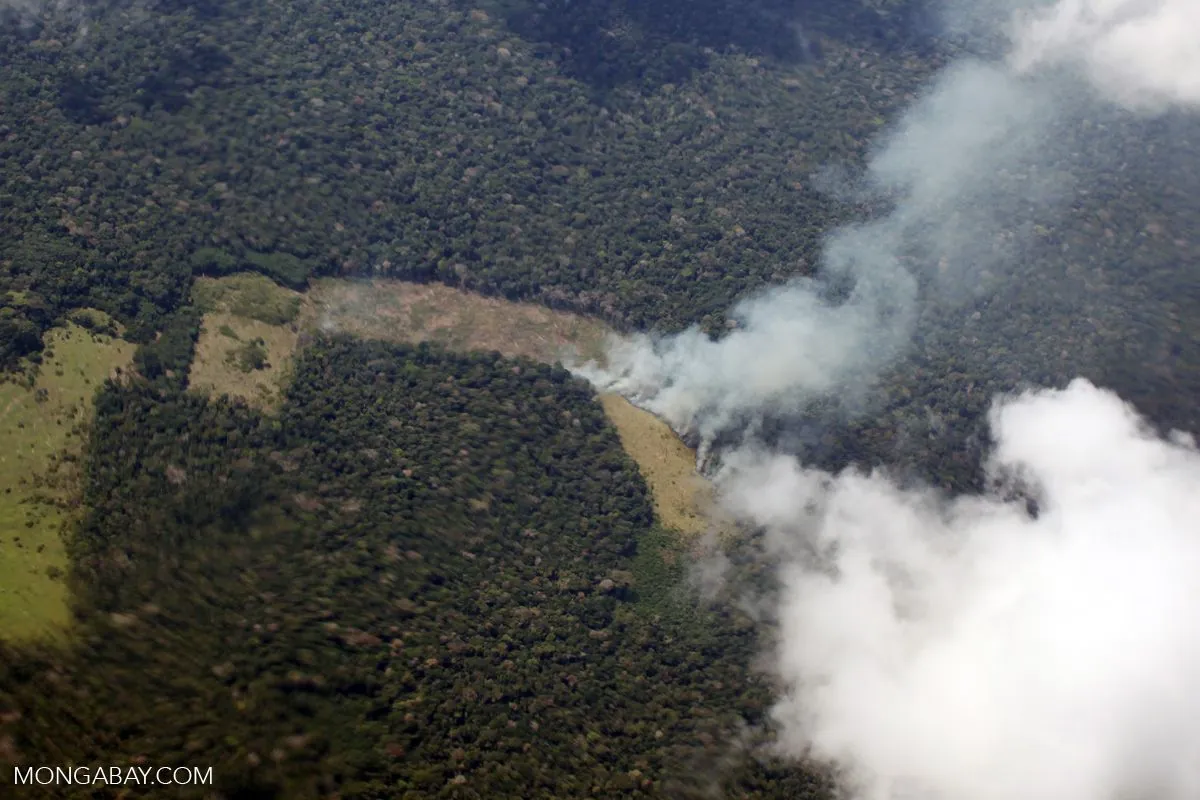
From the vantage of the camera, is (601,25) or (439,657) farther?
(601,25)

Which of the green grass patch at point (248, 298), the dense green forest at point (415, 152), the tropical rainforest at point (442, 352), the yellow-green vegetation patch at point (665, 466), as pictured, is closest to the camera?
the tropical rainforest at point (442, 352)

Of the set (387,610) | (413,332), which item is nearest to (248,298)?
(413,332)

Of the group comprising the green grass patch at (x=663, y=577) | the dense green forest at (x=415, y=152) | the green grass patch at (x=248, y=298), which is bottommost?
the green grass patch at (x=663, y=577)

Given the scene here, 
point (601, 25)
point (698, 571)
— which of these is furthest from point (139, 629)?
point (601, 25)

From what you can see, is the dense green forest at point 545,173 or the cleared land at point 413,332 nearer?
the cleared land at point 413,332

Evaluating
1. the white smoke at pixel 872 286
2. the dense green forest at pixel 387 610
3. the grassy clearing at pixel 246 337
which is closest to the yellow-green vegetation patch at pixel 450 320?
the grassy clearing at pixel 246 337

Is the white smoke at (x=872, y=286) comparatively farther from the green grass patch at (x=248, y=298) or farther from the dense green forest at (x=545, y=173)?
the green grass patch at (x=248, y=298)

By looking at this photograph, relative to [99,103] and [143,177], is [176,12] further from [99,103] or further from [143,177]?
[143,177]
